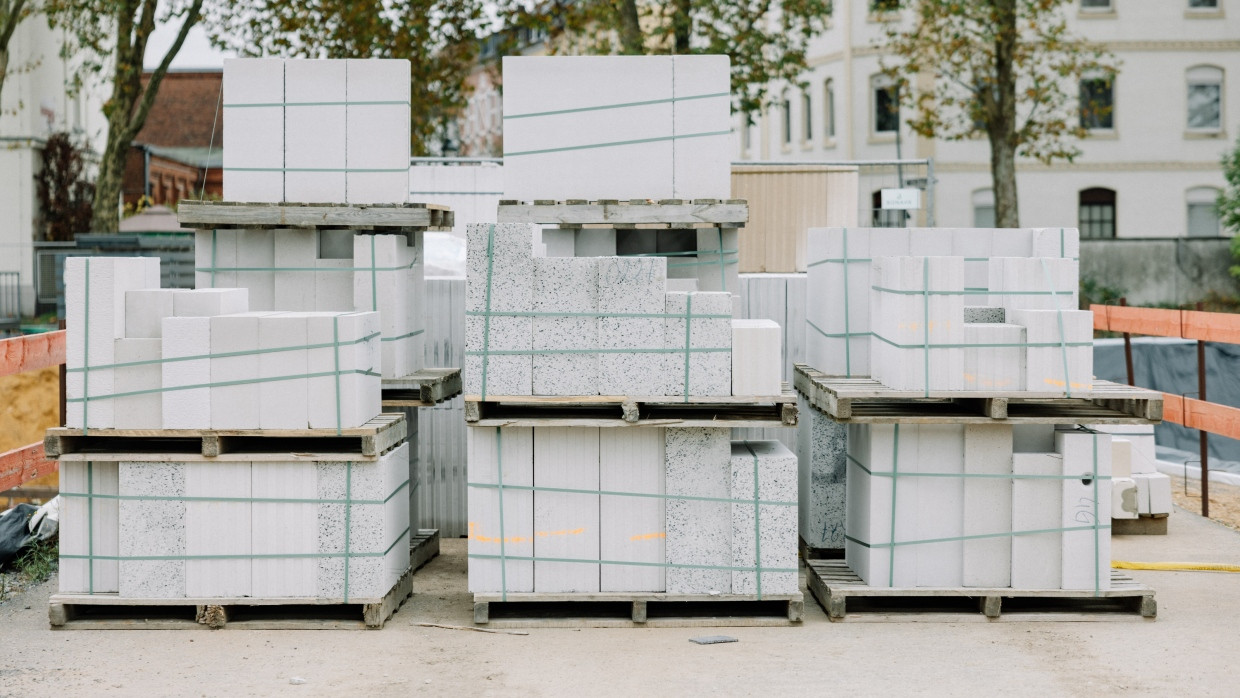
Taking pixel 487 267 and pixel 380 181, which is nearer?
pixel 487 267

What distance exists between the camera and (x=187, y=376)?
752 centimetres

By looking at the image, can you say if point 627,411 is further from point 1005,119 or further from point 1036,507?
point 1005,119

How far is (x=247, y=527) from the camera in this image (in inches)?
299

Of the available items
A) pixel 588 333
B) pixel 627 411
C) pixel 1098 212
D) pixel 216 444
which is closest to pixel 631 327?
pixel 588 333

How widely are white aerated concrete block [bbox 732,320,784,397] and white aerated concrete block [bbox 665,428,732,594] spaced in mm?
306

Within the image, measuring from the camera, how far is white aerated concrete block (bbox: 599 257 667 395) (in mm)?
7449

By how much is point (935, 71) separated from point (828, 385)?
32546 mm

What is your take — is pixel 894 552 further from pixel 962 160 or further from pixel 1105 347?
pixel 962 160

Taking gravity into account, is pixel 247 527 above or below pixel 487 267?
below

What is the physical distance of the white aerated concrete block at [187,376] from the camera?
7.50 m

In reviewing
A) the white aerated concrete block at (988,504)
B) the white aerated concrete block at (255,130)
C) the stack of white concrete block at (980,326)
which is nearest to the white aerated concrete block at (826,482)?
the stack of white concrete block at (980,326)

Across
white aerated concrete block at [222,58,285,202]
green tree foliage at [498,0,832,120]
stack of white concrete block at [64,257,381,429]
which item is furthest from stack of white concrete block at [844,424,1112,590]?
green tree foliage at [498,0,832,120]

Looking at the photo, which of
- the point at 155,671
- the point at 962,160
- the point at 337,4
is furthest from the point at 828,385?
the point at 962,160

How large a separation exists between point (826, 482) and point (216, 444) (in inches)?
166
